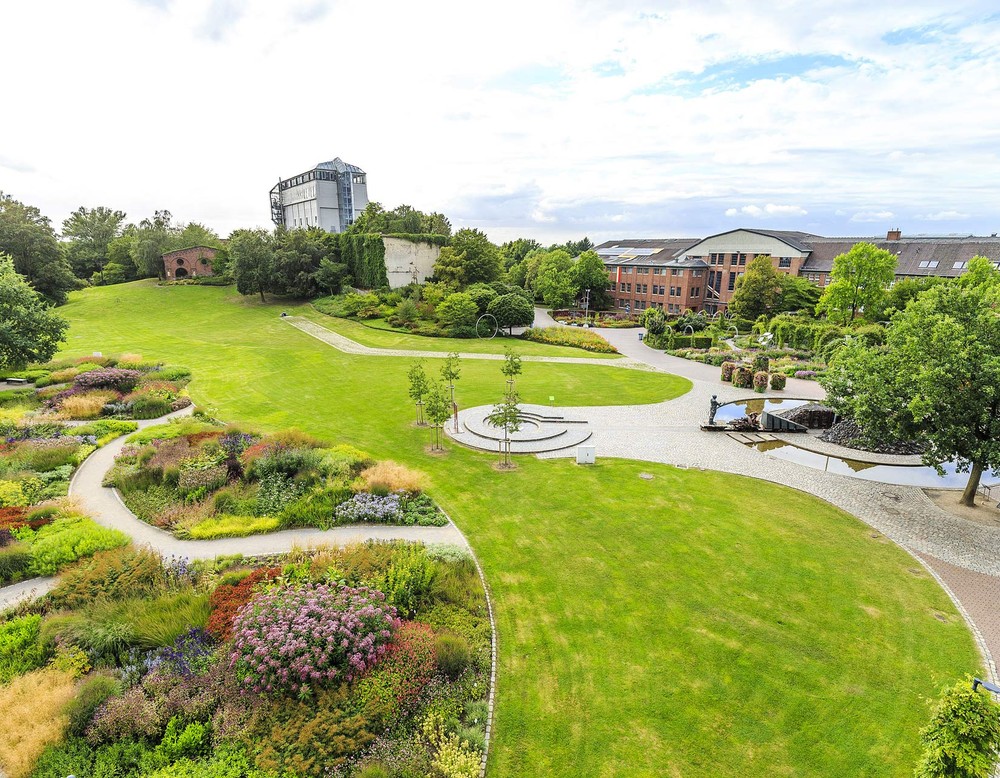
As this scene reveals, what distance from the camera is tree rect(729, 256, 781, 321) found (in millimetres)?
51438

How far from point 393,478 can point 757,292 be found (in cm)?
4739

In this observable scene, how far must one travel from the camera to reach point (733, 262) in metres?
60.8

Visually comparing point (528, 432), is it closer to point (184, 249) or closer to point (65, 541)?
point (65, 541)

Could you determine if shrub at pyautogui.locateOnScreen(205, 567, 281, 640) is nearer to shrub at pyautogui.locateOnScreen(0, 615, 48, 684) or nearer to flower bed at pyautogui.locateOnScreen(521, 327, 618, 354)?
shrub at pyautogui.locateOnScreen(0, 615, 48, 684)

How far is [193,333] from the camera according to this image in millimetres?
45500

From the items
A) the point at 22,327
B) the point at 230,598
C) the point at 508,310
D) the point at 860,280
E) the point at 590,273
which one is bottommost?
the point at 230,598

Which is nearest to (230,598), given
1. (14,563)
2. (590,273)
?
(14,563)

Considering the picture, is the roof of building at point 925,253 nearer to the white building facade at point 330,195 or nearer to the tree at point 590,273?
the tree at point 590,273

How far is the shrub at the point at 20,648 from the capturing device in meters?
8.62

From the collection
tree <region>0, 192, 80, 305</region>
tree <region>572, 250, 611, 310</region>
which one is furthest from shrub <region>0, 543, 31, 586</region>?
tree <region>572, 250, 611, 310</region>

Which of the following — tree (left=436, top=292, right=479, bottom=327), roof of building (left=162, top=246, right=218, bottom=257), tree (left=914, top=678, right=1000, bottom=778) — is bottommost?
tree (left=914, top=678, right=1000, bottom=778)

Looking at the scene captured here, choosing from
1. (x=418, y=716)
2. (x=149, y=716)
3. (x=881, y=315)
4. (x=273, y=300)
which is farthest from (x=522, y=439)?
(x=273, y=300)

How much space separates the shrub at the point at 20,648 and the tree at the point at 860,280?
52.9 metres

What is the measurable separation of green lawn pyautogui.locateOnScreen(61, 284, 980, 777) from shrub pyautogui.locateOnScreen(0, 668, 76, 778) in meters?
6.35
